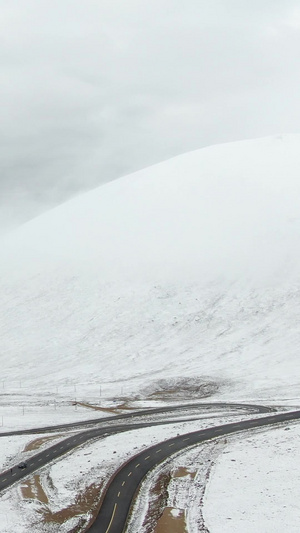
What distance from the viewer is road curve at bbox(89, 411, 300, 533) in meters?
38.8

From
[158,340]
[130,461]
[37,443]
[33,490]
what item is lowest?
[33,490]

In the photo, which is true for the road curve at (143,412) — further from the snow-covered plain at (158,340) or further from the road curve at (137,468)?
the road curve at (137,468)

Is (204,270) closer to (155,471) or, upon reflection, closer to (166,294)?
(166,294)

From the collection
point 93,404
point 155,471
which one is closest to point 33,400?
point 93,404

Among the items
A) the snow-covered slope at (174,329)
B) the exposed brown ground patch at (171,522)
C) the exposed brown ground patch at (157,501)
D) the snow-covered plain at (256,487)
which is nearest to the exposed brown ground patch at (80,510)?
the exposed brown ground patch at (157,501)

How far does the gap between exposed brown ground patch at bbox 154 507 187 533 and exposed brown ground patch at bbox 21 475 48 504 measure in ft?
36.3

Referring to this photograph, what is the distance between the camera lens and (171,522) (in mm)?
38188

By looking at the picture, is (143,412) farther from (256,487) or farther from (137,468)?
(256,487)

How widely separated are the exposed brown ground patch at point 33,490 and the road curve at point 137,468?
18.6 feet

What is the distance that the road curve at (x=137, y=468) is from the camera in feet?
127

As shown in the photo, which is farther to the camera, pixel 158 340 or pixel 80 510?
pixel 158 340

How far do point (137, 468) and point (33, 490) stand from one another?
1123 centimetres

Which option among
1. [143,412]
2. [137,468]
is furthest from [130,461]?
[143,412]

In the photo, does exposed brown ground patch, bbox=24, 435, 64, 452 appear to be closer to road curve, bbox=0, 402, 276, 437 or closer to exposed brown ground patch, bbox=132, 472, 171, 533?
road curve, bbox=0, 402, 276, 437
